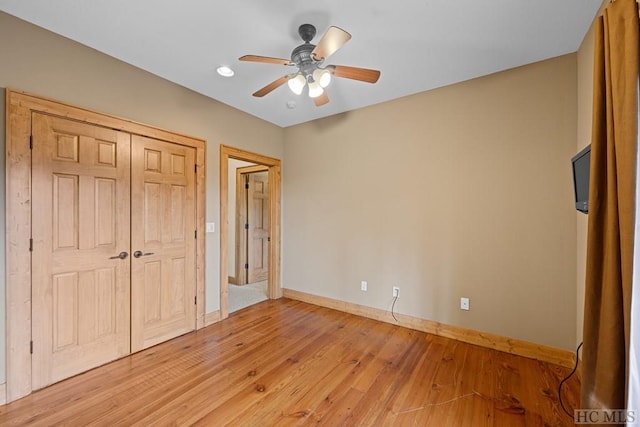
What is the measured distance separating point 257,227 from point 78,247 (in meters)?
3.10

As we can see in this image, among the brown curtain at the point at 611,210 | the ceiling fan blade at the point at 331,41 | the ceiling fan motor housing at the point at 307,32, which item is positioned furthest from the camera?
the ceiling fan motor housing at the point at 307,32

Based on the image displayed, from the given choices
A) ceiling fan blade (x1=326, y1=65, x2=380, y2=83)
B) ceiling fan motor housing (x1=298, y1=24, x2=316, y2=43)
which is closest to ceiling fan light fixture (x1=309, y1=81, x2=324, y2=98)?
ceiling fan blade (x1=326, y1=65, x2=380, y2=83)

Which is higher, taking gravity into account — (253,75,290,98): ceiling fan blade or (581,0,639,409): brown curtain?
(253,75,290,98): ceiling fan blade

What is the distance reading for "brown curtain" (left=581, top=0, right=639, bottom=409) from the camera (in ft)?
3.34

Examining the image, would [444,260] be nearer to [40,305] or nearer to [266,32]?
[266,32]

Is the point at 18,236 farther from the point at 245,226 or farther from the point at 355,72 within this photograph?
the point at 245,226

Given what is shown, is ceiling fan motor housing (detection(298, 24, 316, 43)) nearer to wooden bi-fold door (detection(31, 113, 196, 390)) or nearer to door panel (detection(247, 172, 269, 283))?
wooden bi-fold door (detection(31, 113, 196, 390))

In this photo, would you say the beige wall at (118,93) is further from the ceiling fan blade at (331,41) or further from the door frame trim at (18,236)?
the ceiling fan blade at (331,41)

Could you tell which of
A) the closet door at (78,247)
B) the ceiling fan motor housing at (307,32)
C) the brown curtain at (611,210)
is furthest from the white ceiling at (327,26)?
the brown curtain at (611,210)

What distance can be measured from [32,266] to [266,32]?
2466 millimetres

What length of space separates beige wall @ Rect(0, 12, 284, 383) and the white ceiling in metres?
0.12

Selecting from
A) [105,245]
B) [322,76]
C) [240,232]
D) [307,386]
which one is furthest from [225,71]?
[240,232]

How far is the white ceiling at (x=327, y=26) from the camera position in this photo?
179cm

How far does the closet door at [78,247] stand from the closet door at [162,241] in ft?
0.31
